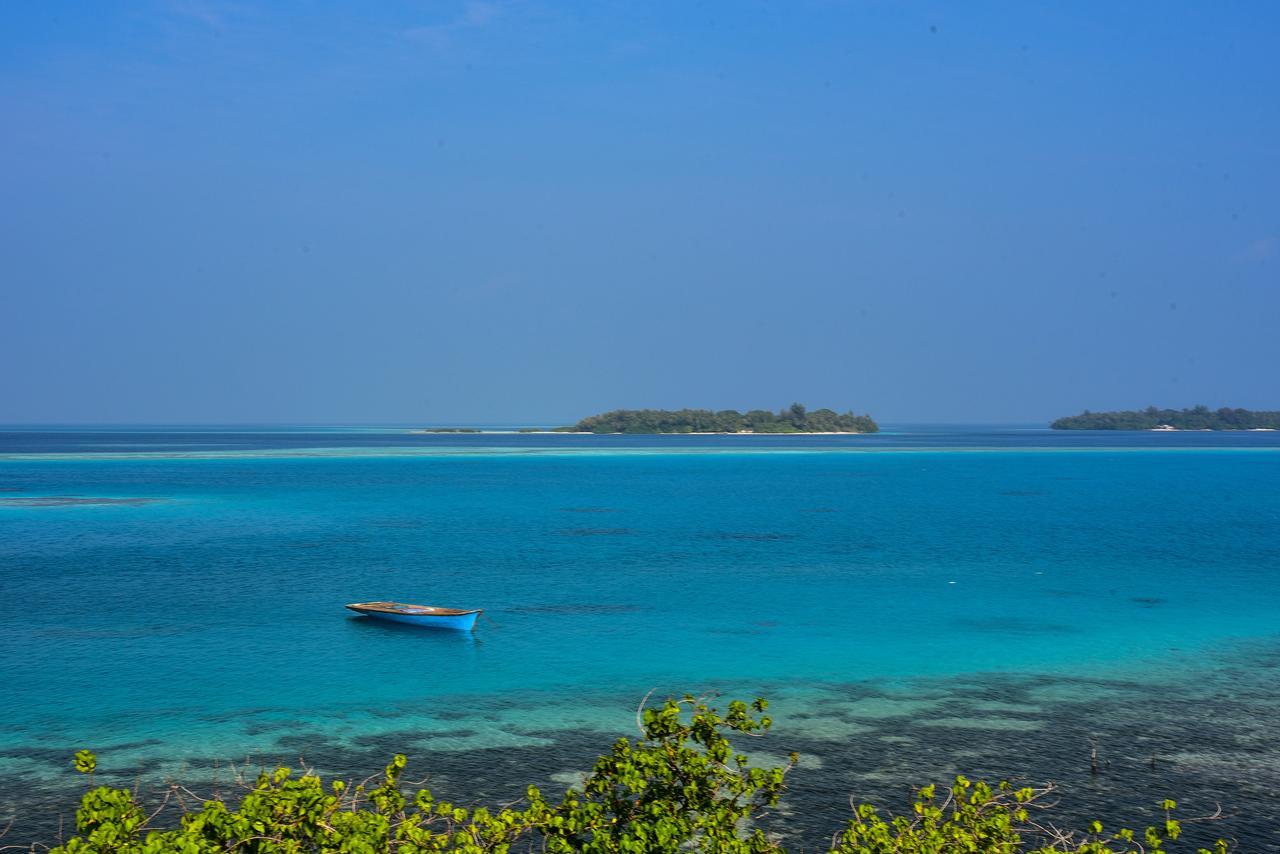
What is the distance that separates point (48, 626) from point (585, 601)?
23.2 meters

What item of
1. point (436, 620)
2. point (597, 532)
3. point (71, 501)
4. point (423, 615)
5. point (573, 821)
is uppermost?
point (573, 821)

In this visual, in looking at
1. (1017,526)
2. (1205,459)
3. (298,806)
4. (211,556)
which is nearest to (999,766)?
(298,806)

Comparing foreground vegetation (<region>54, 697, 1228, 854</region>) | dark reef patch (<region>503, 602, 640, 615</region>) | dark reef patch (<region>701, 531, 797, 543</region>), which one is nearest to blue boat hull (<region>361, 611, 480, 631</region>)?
dark reef patch (<region>503, 602, 640, 615</region>)

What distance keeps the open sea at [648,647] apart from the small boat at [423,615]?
0.57 m

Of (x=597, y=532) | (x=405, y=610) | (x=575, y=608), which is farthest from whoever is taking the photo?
(x=597, y=532)

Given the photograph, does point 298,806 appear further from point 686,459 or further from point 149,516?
point 686,459

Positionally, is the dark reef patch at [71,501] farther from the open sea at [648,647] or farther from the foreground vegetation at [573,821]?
the foreground vegetation at [573,821]

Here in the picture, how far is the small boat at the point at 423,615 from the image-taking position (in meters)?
42.7

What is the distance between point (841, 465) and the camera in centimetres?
17038

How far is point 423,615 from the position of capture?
143 feet

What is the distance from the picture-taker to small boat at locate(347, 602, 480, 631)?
42656 millimetres

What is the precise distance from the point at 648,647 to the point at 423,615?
32.2ft

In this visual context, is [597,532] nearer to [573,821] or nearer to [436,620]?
[436,620]

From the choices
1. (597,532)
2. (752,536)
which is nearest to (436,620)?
(597,532)
